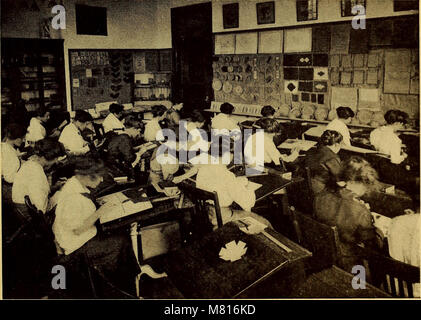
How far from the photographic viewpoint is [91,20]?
7.86 meters

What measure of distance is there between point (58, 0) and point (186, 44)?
2.58 metres

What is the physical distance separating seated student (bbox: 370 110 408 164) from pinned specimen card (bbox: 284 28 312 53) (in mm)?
1812

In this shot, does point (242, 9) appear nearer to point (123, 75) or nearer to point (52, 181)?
point (123, 75)

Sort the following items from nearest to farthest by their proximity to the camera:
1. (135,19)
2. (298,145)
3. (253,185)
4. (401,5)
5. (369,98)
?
(253,185) → (298,145) → (401,5) → (369,98) → (135,19)

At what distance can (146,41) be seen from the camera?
8.70 m

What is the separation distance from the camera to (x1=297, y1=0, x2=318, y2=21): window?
6.04 meters

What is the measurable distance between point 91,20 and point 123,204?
5.91 metres

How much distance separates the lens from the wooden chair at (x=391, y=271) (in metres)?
2.16

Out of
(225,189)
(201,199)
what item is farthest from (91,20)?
(201,199)

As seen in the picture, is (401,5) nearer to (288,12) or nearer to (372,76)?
(372,76)

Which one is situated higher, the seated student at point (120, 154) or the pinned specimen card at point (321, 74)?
the pinned specimen card at point (321, 74)

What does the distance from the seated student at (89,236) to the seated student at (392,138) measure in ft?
8.85

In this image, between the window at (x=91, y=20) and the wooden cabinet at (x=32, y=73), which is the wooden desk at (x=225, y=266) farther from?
the window at (x=91, y=20)

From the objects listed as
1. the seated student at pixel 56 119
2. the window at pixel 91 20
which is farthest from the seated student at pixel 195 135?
the window at pixel 91 20
